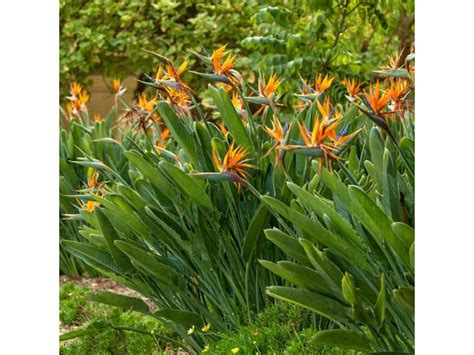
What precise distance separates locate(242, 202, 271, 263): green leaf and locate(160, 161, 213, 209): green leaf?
0.48ft

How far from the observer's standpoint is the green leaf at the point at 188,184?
2389 mm

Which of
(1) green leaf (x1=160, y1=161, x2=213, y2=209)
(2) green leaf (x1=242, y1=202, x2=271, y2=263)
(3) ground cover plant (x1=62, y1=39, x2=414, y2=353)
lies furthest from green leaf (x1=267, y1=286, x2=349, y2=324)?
(1) green leaf (x1=160, y1=161, x2=213, y2=209)

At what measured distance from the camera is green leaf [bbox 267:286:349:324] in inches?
77.5

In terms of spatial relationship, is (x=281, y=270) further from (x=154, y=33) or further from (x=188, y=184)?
(x=154, y=33)

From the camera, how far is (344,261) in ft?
6.91

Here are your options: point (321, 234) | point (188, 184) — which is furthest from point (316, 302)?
point (188, 184)

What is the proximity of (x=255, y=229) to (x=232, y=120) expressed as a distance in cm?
34

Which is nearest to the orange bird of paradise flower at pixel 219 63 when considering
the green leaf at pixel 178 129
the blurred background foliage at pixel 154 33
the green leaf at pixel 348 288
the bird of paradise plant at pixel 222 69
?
the bird of paradise plant at pixel 222 69

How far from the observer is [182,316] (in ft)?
8.37

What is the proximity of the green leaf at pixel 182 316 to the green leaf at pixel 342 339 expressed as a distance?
26.9 inches

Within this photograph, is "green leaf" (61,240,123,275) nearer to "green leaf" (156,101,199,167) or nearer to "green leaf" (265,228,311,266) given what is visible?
"green leaf" (156,101,199,167)
